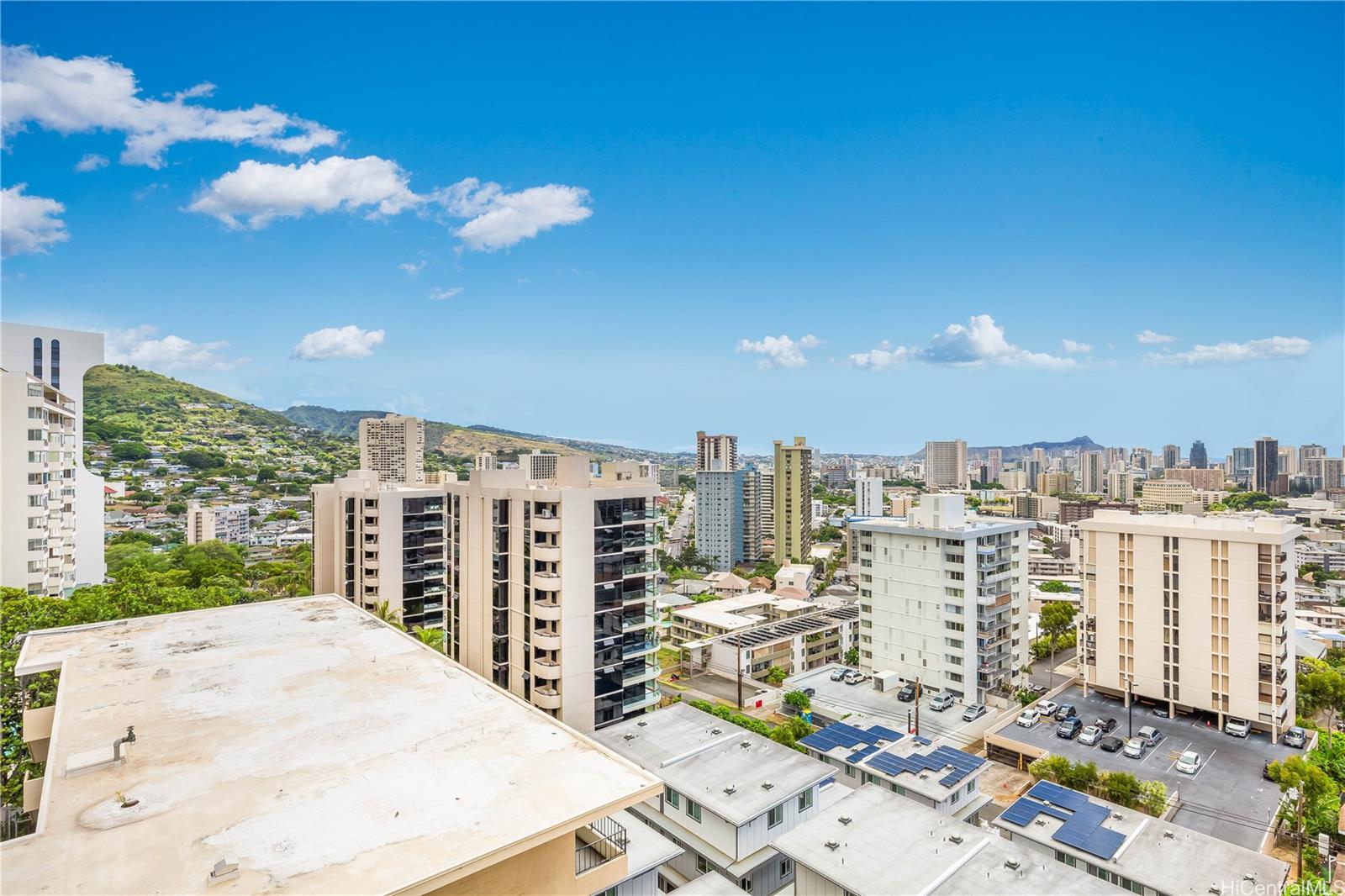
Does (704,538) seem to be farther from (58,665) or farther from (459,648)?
(58,665)

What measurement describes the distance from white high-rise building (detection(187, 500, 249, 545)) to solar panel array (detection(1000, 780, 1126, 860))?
57.3 m

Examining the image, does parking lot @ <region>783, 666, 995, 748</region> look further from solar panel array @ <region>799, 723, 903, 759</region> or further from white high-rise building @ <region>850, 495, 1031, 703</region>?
solar panel array @ <region>799, 723, 903, 759</region>

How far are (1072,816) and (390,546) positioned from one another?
2117 cm

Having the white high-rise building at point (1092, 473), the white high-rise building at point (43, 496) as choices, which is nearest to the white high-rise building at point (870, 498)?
the white high-rise building at point (1092, 473)

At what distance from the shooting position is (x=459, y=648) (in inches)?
763

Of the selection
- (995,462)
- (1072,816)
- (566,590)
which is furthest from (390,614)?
(995,462)

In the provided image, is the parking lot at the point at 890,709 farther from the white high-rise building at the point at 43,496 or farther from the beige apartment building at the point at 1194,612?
the white high-rise building at the point at 43,496

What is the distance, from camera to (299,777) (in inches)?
251

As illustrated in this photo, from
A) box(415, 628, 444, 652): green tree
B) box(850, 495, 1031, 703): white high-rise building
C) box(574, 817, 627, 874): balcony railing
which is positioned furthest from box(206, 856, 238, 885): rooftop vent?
box(850, 495, 1031, 703): white high-rise building

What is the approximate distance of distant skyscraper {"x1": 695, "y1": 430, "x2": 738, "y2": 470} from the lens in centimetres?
7431

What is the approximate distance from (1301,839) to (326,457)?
81326mm

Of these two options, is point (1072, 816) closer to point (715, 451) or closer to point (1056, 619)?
point (1056, 619)

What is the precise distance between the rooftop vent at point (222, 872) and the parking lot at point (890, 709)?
800 inches

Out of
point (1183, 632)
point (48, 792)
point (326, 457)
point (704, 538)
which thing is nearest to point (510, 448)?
point (326, 457)
